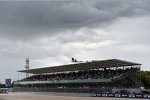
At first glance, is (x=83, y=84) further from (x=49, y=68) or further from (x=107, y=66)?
(x=49, y=68)

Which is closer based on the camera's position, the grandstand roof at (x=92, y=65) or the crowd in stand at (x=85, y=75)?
the grandstand roof at (x=92, y=65)

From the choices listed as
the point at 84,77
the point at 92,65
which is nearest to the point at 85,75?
the point at 84,77

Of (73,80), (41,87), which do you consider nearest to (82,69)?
(73,80)

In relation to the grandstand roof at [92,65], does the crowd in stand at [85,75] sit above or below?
below

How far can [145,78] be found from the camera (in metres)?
98.7

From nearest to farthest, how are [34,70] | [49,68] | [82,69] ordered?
1. [82,69]
2. [49,68]
3. [34,70]

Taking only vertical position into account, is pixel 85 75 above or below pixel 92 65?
below

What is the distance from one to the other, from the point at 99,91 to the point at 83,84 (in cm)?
1137

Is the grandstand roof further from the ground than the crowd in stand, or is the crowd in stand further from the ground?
the grandstand roof

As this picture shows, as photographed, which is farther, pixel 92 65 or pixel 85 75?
pixel 85 75

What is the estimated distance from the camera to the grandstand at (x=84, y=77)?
→ 255 ft

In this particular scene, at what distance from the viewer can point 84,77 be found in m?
90.3

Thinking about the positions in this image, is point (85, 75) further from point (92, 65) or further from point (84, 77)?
point (92, 65)

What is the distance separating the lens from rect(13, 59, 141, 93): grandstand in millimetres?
77750
